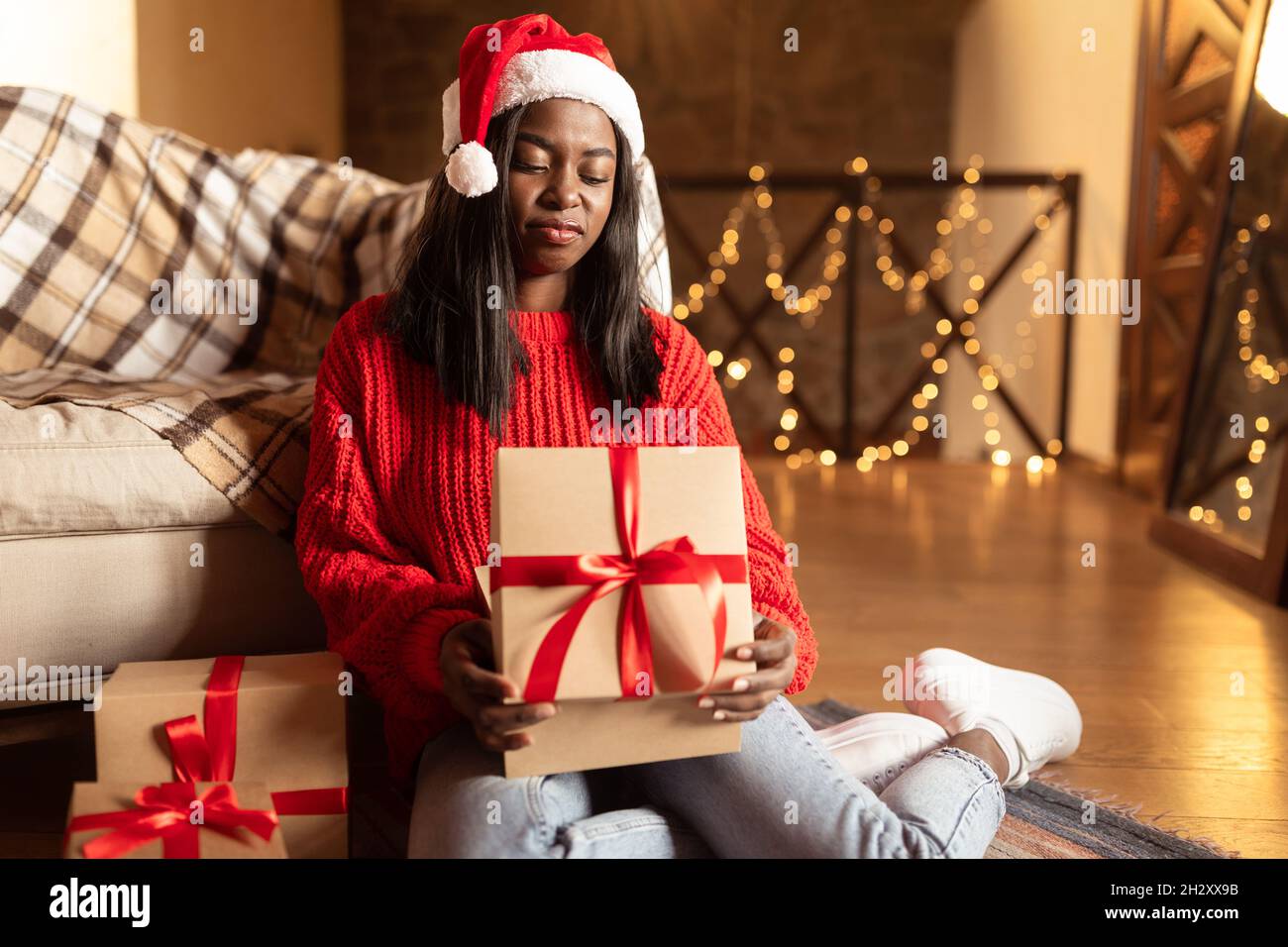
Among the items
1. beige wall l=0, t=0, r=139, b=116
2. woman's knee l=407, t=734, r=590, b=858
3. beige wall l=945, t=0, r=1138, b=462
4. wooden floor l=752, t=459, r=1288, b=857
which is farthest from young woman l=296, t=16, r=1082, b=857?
beige wall l=945, t=0, r=1138, b=462

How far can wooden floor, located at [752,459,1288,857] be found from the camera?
4.41ft

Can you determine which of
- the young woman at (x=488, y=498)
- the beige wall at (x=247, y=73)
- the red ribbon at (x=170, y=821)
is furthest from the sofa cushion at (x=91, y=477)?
the beige wall at (x=247, y=73)

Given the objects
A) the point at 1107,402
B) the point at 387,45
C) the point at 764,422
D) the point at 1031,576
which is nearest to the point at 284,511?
the point at 1031,576

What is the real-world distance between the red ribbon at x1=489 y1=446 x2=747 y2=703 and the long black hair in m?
0.25

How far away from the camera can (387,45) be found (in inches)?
209

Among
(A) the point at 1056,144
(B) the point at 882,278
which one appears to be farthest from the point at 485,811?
(B) the point at 882,278

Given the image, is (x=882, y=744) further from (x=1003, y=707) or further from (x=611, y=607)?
(x=611, y=607)

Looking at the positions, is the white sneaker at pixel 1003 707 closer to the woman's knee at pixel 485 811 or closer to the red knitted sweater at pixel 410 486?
the red knitted sweater at pixel 410 486

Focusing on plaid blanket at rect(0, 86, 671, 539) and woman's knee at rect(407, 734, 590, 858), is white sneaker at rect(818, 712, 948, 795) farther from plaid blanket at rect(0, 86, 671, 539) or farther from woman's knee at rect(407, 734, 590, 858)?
plaid blanket at rect(0, 86, 671, 539)

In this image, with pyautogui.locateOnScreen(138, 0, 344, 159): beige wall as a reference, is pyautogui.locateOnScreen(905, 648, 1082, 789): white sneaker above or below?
below

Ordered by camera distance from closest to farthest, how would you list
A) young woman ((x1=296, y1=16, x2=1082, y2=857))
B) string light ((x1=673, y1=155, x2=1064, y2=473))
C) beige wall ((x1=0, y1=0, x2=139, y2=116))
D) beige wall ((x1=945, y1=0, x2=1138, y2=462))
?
young woman ((x1=296, y1=16, x2=1082, y2=857))
beige wall ((x1=0, y1=0, x2=139, y2=116))
beige wall ((x1=945, y1=0, x2=1138, y2=462))
string light ((x1=673, y1=155, x2=1064, y2=473))
